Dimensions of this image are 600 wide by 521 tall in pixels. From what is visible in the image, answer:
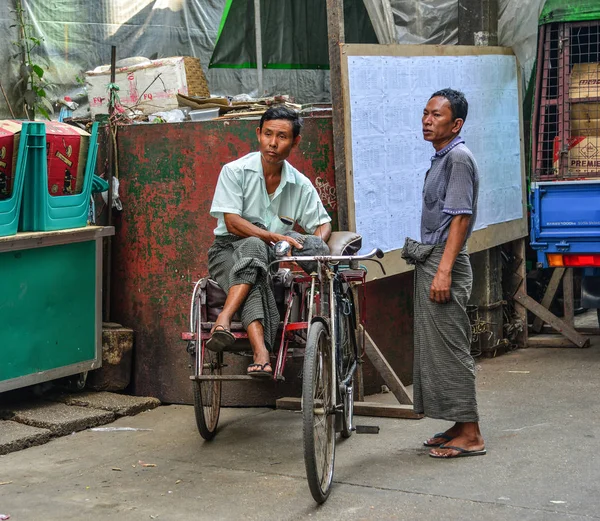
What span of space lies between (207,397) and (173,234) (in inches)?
47.7

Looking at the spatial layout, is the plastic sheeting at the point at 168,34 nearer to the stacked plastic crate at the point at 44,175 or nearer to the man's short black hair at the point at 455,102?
the stacked plastic crate at the point at 44,175

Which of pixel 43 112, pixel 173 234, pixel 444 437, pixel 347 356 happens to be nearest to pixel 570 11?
pixel 173 234

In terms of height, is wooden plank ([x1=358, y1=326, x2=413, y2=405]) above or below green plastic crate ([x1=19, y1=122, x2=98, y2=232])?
below

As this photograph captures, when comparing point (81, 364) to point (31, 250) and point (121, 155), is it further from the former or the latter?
point (121, 155)

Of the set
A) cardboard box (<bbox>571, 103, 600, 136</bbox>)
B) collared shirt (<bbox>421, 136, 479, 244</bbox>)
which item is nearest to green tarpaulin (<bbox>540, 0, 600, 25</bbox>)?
cardboard box (<bbox>571, 103, 600, 136</bbox>)

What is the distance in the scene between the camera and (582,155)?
771 cm

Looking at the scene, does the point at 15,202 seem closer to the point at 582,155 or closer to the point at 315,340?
the point at 315,340

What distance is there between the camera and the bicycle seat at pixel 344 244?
5.18 m

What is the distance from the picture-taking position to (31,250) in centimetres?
577

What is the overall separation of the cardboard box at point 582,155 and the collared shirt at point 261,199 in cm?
305

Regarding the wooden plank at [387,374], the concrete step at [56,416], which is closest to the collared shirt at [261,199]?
the wooden plank at [387,374]

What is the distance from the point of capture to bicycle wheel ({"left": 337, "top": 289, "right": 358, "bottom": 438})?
16.2 feet

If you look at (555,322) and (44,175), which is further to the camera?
(555,322)

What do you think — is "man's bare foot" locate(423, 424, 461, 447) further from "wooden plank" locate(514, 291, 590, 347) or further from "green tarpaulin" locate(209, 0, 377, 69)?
"green tarpaulin" locate(209, 0, 377, 69)
